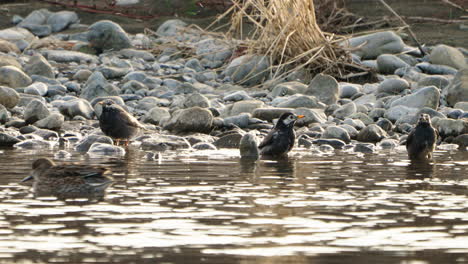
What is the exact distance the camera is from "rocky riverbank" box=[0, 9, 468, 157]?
43.5 ft

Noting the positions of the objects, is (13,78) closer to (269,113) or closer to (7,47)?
(7,47)

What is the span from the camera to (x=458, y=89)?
50.6 feet

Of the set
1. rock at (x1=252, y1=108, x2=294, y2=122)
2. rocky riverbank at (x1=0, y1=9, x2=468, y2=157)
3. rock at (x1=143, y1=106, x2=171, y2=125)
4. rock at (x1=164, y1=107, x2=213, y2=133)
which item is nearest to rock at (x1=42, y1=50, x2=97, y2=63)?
rocky riverbank at (x1=0, y1=9, x2=468, y2=157)

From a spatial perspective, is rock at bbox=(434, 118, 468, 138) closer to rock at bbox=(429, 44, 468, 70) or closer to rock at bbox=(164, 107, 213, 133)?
rock at bbox=(164, 107, 213, 133)

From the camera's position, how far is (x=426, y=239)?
5855 mm

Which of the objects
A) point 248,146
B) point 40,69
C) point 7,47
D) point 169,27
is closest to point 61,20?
point 169,27

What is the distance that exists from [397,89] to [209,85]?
361 centimetres

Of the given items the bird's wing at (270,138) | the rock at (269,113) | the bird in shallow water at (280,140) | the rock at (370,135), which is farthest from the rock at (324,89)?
the bird's wing at (270,138)

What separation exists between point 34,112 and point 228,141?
11.0 ft

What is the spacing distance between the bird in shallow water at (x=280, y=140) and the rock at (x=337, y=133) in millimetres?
1408

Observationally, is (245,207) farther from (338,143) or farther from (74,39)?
(74,39)

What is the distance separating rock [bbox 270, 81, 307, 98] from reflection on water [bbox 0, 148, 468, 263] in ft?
19.4

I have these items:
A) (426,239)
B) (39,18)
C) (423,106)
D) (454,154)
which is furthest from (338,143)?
(39,18)

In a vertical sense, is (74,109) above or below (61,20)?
below
